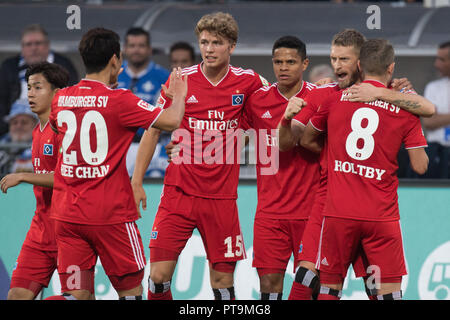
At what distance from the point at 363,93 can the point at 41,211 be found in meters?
2.63

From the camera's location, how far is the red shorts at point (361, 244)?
18.6 feet

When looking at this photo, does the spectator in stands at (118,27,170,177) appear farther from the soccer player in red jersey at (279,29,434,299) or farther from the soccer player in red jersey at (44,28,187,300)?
the soccer player in red jersey at (44,28,187,300)

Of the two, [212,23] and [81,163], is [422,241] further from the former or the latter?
[81,163]

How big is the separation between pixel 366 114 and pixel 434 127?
3.32 meters

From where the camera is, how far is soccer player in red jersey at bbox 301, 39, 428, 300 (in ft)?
18.6

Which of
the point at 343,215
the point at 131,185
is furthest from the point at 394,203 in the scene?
the point at 131,185

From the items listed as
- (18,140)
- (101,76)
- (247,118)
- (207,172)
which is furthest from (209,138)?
(18,140)

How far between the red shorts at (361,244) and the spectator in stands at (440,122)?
2.72 m

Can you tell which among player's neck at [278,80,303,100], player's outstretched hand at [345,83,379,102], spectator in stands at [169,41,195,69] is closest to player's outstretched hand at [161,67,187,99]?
player's neck at [278,80,303,100]

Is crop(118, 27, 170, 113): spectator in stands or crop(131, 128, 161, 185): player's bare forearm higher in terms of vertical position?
crop(118, 27, 170, 113): spectator in stands

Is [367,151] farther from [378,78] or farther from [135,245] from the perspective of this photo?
[135,245]

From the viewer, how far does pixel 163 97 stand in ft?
21.0

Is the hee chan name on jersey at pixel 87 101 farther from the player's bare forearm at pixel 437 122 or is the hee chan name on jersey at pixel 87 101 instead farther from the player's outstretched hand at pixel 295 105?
the player's bare forearm at pixel 437 122

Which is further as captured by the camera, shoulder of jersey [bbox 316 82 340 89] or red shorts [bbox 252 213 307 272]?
red shorts [bbox 252 213 307 272]
